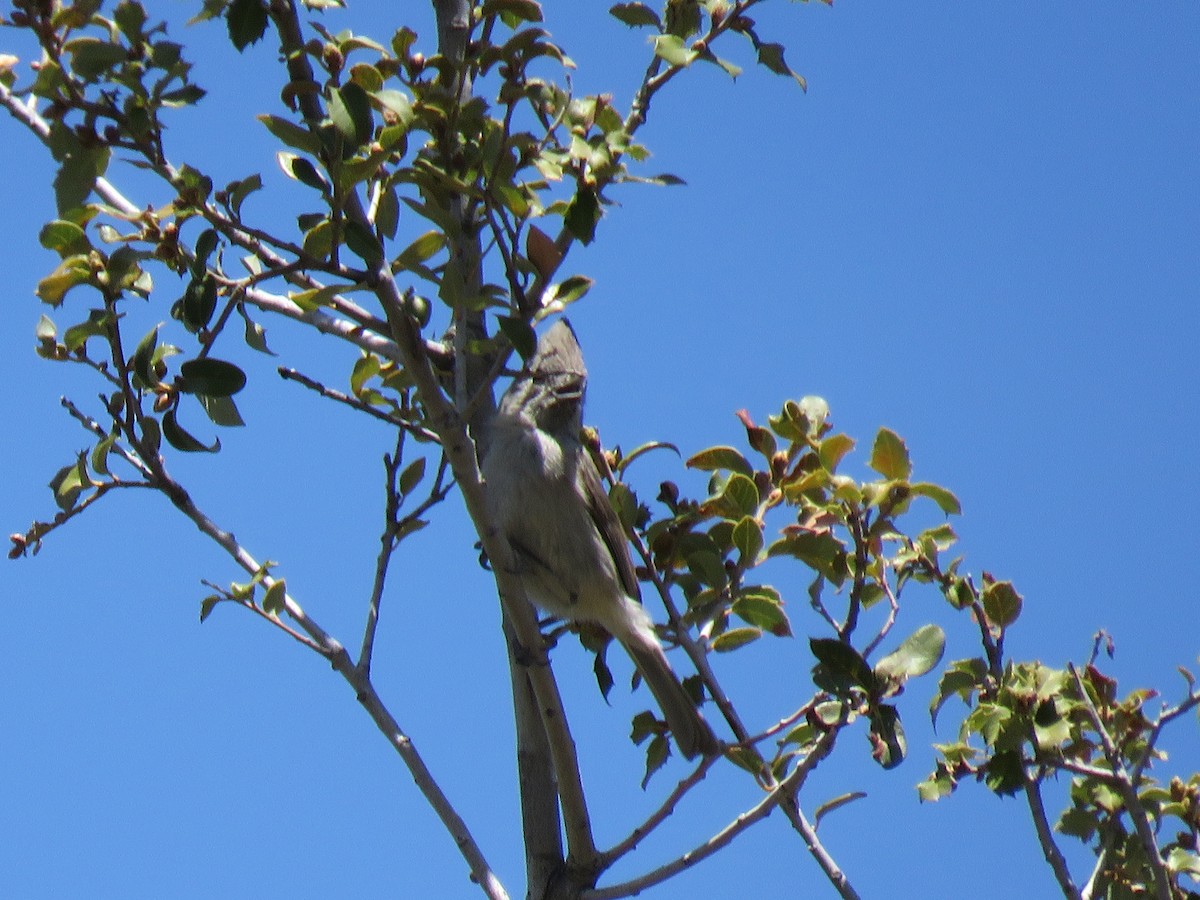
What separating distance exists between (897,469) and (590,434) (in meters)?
0.84

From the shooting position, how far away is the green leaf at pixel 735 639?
9.76 feet

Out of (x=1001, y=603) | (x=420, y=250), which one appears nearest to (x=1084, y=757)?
(x=1001, y=603)

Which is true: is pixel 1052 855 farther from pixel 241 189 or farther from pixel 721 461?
pixel 241 189

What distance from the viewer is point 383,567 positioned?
10.3ft

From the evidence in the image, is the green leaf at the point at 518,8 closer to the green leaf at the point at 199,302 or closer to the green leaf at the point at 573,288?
the green leaf at the point at 573,288

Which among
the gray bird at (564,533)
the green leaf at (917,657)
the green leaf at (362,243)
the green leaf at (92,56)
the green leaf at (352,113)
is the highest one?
the gray bird at (564,533)

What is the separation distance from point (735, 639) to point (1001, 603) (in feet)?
2.14

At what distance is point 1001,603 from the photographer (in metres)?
3.02

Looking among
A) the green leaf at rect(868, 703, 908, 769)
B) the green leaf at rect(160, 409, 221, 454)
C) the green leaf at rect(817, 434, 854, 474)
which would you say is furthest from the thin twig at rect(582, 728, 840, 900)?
the green leaf at rect(160, 409, 221, 454)

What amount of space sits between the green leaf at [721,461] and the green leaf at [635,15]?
105cm

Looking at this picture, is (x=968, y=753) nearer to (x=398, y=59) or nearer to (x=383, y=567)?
(x=383, y=567)

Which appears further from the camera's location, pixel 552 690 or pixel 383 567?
pixel 383 567

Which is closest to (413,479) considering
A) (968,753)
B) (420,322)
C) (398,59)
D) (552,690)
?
(420,322)

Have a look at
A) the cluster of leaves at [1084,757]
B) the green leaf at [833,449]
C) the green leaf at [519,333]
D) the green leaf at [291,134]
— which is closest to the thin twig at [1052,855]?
the cluster of leaves at [1084,757]
